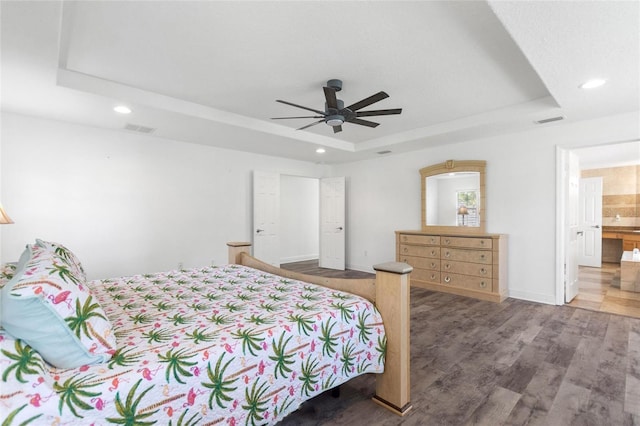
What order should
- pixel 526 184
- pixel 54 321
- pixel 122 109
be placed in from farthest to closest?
pixel 526 184 → pixel 122 109 → pixel 54 321

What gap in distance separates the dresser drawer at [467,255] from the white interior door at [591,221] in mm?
4022

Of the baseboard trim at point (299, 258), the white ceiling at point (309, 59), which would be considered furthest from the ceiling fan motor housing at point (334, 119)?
the baseboard trim at point (299, 258)

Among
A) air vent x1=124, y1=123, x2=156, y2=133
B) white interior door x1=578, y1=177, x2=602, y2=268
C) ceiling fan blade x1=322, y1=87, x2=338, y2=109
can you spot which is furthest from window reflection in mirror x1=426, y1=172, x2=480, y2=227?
air vent x1=124, y1=123, x2=156, y2=133

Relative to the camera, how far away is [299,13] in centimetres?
205

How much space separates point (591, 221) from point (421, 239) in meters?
4.72

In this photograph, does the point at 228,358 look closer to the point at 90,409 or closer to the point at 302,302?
the point at 90,409

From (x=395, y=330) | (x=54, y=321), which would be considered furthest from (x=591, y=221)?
(x=54, y=321)

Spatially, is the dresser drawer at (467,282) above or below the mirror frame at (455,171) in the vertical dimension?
below

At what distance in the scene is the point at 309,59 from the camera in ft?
8.70

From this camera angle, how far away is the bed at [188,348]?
1.06 metres

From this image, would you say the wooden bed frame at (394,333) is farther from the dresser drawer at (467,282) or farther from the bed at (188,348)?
the dresser drawer at (467,282)

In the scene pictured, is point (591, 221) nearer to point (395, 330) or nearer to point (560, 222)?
point (560, 222)

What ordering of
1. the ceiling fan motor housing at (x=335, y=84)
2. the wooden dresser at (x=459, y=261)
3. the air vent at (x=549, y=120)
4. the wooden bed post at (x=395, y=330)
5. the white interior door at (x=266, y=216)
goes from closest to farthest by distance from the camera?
the wooden bed post at (x=395, y=330)
the ceiling fan motor housing at (x=335, y=84)
the air vent at (x=549, y=120)
the wooden dresser at (x=459, y=261)
the white interior door at (x=266, y=216)

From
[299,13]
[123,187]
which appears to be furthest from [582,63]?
[123,187]
